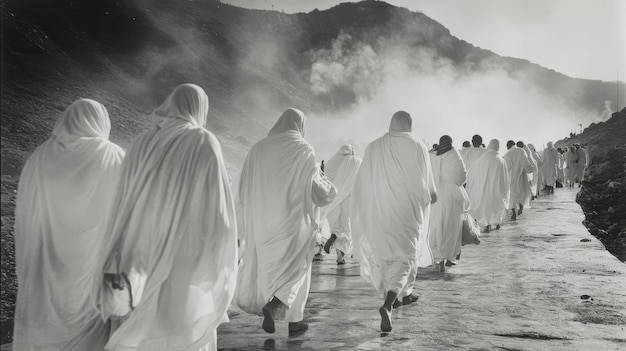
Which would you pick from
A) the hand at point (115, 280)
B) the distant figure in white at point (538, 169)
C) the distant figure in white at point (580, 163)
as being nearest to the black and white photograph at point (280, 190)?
the hand at point (115, 280)

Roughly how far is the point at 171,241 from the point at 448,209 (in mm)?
4742

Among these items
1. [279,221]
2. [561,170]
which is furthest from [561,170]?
[279,221]

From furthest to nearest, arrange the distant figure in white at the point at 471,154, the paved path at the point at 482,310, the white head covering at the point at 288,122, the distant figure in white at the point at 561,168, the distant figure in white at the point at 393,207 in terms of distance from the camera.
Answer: the distant figure in white at the point at 561,168 → the distant figure in white at the point at 471,154 → the distant figure in white at the point at 393,207 → the white head covering at the point at 288,122 → the paved path at the point at 482,310

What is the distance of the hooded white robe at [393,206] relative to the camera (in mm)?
4738

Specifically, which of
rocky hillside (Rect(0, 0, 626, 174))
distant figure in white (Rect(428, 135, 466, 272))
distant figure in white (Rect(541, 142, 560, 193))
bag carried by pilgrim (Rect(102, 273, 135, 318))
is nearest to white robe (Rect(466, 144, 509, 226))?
rocky hillside (Rect(0, 0, 626, 174))

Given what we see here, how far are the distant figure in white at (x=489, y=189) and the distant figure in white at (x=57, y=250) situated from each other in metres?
8.31

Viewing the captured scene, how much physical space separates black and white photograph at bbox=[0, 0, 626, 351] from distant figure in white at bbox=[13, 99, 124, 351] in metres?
0.01

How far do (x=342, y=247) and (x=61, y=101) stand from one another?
13.4ft

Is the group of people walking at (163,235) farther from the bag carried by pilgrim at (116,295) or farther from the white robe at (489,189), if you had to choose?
the white robe at (489,189)

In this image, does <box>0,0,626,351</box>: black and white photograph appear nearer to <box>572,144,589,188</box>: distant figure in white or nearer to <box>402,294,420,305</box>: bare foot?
<box>402,294,420,305</box>: bare foot

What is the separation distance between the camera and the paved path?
393 centimetres

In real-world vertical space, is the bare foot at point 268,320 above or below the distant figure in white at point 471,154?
below

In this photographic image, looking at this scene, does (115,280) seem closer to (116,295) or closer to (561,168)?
(116,295)

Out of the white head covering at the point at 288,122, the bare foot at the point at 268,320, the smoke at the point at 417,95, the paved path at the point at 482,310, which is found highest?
the smoke at the point at 417,95
